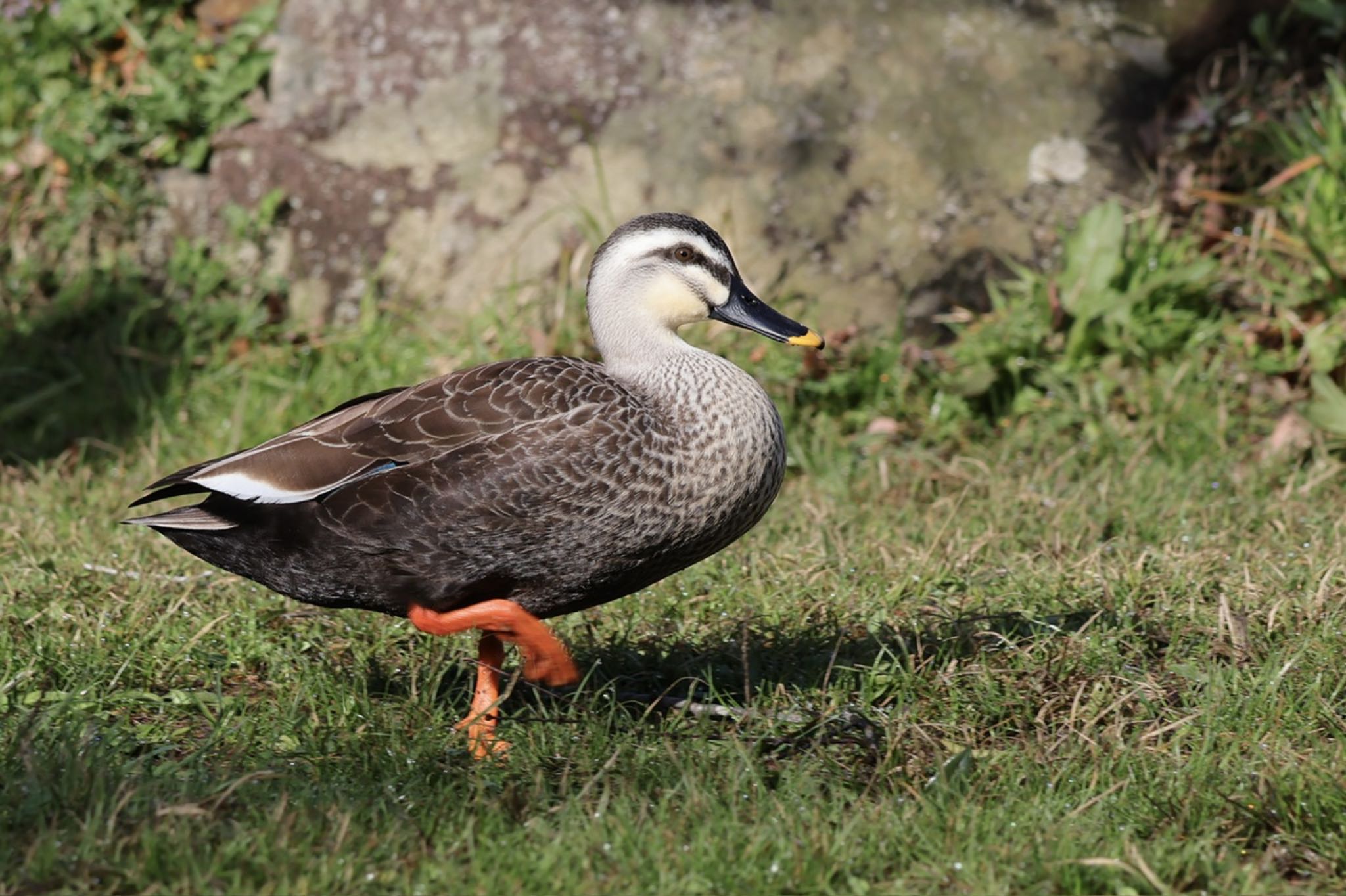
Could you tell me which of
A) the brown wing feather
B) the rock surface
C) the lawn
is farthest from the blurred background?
the brown wing feather

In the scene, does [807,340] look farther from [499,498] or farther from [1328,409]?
[1328,409]

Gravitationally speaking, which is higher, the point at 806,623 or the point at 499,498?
the point at 499,498

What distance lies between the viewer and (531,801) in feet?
9.96

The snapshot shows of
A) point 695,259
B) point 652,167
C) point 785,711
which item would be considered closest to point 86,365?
point 652,167

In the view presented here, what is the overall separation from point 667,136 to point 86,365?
2650 millimetres

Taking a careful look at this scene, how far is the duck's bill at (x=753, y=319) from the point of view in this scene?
4039mm

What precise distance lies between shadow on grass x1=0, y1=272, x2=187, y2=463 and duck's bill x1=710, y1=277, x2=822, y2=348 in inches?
122

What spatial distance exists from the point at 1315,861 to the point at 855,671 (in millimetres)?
1231

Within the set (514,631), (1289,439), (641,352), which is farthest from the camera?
(1289,439)

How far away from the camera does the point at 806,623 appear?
13.9 ft

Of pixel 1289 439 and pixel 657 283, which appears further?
pixel 1289 439

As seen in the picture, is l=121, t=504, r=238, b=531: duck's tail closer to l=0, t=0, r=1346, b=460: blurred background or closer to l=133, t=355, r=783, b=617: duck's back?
l=133, t=355, r=783, b=617: duck's back

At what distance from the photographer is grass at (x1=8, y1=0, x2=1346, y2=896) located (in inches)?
113

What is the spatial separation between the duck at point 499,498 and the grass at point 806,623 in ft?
0.75
